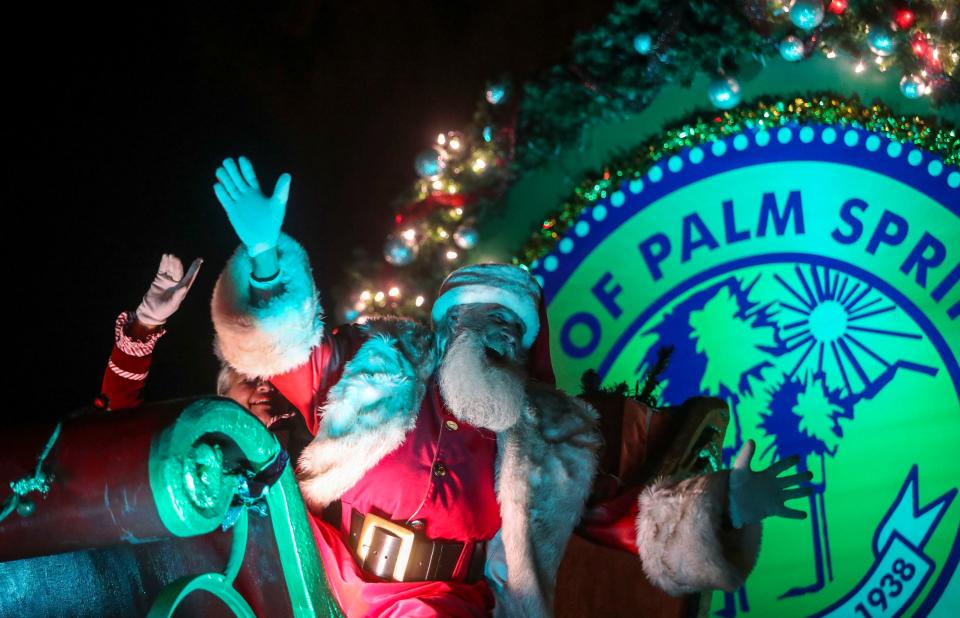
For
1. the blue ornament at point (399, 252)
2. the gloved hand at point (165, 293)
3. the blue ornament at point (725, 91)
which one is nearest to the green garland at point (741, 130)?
the blue ornament at point (725, 91)

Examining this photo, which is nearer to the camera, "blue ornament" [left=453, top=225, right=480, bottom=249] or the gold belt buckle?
the gold belt buckle

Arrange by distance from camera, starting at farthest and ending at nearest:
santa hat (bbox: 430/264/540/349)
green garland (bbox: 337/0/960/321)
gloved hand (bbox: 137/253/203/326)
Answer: green garland (bbox: 337/0/960/321) < santa hat (bbox: 430/264/540/349) < gloved hand (bbox: 137/253/203/326)

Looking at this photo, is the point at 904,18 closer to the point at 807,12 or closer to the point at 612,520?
the point at 807,12

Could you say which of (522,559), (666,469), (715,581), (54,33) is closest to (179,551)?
(522,559)

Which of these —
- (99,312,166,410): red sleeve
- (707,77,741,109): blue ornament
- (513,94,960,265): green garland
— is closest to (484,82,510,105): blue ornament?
(513,94,960,265): green garland

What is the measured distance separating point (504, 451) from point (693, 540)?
438 millimetres

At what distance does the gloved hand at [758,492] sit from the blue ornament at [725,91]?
161cm

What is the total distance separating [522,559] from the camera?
167 centimetres

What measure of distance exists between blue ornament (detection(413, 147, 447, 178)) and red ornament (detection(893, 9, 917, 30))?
1.72 meters

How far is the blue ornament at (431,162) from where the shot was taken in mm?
3209

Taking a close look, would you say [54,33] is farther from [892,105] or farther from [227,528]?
[892,105]

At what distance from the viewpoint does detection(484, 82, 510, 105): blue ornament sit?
3.16 metres

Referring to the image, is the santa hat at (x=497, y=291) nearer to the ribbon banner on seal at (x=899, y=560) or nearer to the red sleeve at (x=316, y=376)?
the red sleeve at (x=316, y=376)

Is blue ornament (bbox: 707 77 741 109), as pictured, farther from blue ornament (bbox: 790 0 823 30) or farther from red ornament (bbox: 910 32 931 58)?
red ornament (bbox: 910 32 931 58)
